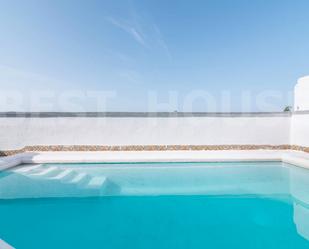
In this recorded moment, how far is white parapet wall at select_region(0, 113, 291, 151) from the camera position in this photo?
928 centimetres

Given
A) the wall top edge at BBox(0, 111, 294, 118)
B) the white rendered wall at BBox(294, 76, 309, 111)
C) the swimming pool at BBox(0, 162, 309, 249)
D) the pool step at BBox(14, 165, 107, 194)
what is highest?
the white rendered wall at BBox(294, 76, 309, 111)

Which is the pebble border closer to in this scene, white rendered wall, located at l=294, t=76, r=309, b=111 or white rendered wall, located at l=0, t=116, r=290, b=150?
white rendered wall, located at l=0, t=116, r=290, b=150

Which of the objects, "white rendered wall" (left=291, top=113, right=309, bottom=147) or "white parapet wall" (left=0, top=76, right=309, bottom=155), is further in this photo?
"white parapet wall" (left=0, top=76, right=309, bottom=155)

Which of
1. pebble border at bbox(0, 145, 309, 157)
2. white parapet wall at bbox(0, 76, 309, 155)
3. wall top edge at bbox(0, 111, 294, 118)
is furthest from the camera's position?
wall top edge at bbox(0, 111, 294, 118)

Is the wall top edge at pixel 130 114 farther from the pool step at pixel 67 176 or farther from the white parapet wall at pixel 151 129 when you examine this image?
the pool step at pixel 67 176

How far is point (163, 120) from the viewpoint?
9672mm

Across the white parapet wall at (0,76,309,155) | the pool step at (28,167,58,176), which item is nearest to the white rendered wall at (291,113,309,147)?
the white parapet wall at (0,76,309,155)

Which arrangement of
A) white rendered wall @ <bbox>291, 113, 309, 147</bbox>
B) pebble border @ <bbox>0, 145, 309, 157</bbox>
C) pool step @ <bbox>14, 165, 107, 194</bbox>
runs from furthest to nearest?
pebble border @ <bbox>0, 145, 309, 157</bbox>
white rendered wall @ <bbox>291, 113, 309, 147</bbox>
pool step @ <bbox>14, 165, 107, 194</bbox>

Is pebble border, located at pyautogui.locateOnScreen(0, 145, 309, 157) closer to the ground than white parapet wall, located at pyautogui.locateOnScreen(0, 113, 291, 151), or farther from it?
closer to the ground

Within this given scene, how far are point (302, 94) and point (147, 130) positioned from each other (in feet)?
37.6

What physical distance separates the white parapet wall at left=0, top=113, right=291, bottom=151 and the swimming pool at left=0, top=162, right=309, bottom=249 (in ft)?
9.03

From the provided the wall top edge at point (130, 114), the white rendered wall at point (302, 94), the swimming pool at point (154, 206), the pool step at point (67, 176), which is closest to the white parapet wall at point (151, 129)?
the wall top edge at point (130, 114)

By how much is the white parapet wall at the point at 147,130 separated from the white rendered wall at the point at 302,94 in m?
4.45

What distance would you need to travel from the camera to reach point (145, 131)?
9594 millimetres
